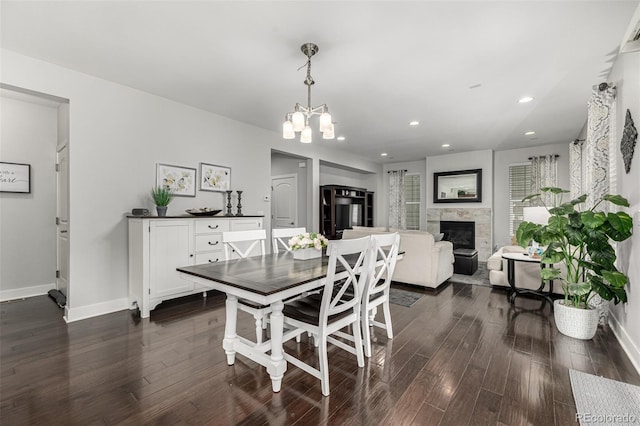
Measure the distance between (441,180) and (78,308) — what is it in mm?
7438

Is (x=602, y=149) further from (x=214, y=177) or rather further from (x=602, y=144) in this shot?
(x=214, y=177)

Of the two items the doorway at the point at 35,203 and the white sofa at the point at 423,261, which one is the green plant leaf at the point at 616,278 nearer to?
the white sofa at the point at 423,261

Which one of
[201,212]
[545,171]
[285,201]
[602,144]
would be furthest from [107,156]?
[545,171]

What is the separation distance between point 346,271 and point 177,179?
9.58 ft

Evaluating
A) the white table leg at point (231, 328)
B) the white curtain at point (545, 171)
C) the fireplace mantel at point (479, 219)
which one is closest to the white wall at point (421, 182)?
the fireplace mantel at point (479, 219)

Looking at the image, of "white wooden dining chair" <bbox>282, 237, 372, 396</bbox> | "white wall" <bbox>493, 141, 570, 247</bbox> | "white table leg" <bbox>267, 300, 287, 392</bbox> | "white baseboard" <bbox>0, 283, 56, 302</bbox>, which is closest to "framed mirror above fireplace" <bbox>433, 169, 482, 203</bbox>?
"white wall" <bbox>493, 141, 570, 247</bbox>

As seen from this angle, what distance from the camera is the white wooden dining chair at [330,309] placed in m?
1.73

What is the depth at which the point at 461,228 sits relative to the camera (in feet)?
23.2

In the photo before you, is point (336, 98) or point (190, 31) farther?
point (336, 98)

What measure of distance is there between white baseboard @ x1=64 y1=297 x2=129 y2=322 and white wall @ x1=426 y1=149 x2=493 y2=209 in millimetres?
6865

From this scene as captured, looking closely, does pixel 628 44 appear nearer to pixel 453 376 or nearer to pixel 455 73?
pixel 455 73

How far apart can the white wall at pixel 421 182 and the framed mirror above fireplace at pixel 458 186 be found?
530mm

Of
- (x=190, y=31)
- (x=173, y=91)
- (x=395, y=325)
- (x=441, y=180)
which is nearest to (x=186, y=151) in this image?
(x=173, y=91)

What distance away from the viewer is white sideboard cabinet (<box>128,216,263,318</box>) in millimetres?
3092
